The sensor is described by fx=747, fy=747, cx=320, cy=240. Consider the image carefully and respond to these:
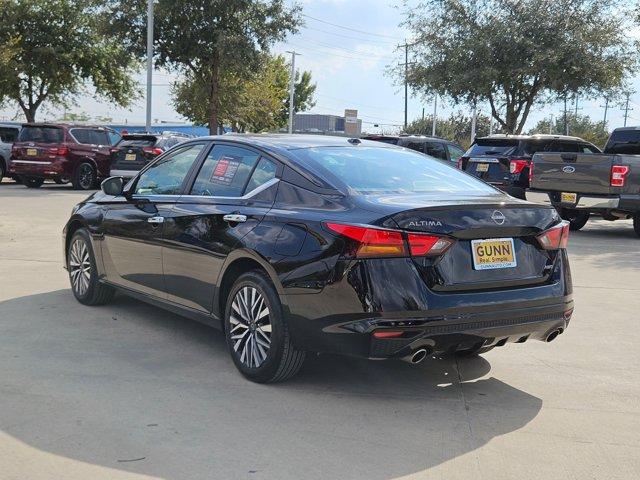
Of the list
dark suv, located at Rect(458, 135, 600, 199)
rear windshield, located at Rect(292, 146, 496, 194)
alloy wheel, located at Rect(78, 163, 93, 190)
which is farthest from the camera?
alloy wheel, located at Rect(78, 163, 93, 190)

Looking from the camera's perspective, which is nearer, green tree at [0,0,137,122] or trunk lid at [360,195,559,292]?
trunk lid at [360,195,559,292]

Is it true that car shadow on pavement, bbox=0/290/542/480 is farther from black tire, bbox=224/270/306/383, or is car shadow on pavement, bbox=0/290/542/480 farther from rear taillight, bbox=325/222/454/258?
rear taillight, bbox=325/222/454/258

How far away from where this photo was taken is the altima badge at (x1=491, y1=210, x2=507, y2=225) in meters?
4.39

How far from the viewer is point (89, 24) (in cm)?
2998

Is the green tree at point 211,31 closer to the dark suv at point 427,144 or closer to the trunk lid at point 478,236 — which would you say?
the dark suv at point 427,144

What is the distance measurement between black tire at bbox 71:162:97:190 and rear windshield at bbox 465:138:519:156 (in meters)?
11.3

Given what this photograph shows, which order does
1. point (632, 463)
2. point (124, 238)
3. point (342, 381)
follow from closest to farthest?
point (632, 463), point (342, 381), point (124, 238)

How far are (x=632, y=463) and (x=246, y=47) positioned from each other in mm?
25110

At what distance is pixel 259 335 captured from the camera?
4.69 metres

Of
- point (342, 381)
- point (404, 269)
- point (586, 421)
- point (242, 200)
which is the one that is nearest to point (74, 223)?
point (242, 200)

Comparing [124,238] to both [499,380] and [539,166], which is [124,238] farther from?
[539,166]

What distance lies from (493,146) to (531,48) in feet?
29.5

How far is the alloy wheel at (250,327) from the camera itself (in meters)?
4.63

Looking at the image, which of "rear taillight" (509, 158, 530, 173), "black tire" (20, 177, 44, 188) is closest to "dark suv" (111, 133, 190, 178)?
"black tire" (20, 177, 44, 188)
